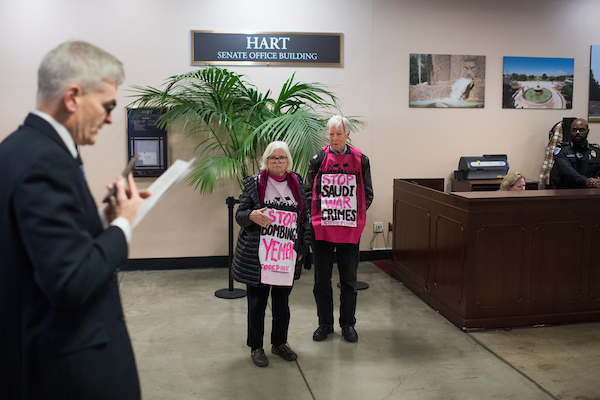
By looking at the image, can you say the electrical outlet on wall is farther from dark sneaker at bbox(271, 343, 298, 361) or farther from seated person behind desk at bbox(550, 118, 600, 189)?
dark sneaker at bbox(271, 343, 298, 361)

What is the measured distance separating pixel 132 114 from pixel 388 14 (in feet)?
10.1

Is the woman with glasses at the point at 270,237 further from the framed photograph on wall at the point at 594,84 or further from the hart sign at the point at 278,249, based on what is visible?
the framed photograph on wall at the point at 594,84

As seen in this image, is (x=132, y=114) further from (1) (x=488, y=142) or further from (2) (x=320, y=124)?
(1) (x=488, y=142)

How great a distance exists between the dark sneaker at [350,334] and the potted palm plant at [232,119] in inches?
63.7

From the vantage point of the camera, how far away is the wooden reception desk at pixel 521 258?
12.8 ft

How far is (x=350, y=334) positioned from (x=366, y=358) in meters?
0.31

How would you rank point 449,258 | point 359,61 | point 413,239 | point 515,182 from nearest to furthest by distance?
1. point 449,258
2. point 515,182
3. point 413,239
4. point 359,61

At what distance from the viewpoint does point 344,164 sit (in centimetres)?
372

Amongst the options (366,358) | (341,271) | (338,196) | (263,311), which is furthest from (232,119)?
(366,358)

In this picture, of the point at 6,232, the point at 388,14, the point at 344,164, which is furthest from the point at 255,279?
the point at 388,14

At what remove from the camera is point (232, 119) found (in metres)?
5.42

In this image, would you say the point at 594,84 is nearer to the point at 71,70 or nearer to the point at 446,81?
the point at 446,81

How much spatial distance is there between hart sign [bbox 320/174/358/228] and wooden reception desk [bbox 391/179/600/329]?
0.88 meters

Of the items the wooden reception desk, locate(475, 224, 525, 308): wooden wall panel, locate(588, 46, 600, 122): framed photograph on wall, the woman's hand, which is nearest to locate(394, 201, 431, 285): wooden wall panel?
the wooden reception desk
